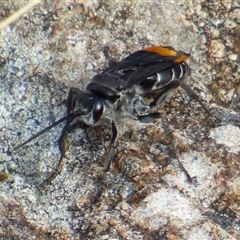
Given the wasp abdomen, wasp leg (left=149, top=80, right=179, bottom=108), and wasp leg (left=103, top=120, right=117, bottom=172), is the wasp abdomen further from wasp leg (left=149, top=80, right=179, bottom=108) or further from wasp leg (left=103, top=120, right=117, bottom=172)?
wasp leg (left=103, top=120, right=117, bottom=172)

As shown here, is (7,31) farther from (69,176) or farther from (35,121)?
(69,176)

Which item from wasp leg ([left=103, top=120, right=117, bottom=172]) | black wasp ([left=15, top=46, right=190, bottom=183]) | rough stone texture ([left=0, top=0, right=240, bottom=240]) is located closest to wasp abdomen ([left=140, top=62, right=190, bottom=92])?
black wasp ([left=15, top=46, right=190, bottom=183])

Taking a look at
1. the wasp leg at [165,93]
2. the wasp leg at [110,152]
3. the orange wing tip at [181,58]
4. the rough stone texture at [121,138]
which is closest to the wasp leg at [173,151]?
the rough stone texture at [121,138]

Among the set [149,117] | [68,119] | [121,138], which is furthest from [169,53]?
[68,119]

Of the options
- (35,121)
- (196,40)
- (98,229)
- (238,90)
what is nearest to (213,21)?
(196,40)

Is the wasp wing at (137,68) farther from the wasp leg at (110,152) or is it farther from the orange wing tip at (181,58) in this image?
the wasp leg at (110,152)
